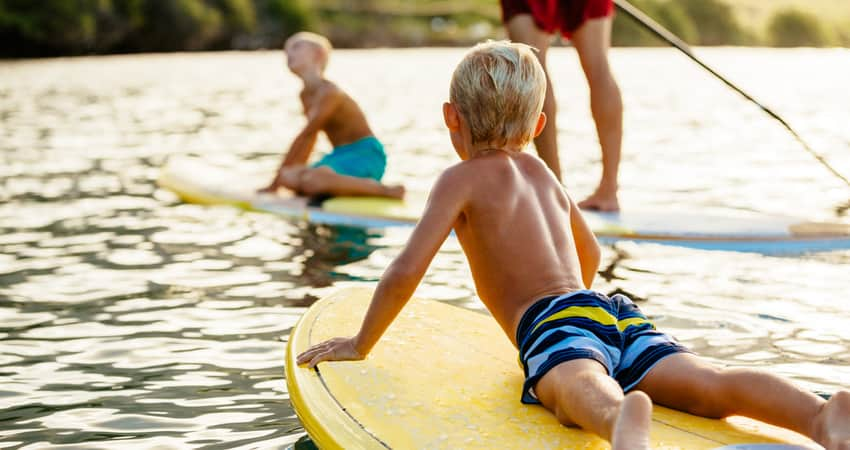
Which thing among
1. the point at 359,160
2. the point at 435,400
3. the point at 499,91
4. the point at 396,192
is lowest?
the point at 396,192

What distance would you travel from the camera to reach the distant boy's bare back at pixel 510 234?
2.82 metres

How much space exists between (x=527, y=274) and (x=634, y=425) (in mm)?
708

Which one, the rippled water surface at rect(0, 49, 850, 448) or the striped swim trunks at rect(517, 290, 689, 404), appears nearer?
the striped swim trunks at rect(517, 290, 689, 404)

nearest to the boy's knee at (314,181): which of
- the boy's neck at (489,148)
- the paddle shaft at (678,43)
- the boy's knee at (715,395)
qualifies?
the paddle shaft at (678,43)

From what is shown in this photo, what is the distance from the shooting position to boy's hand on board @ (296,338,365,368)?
301 cm

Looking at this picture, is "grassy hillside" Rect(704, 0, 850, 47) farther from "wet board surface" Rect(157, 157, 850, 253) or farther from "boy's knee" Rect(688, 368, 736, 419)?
"boy's knee" Rect(688, 368, 736, 419)

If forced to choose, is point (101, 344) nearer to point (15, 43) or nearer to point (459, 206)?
point (459, 206)

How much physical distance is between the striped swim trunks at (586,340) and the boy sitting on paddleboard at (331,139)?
399cm

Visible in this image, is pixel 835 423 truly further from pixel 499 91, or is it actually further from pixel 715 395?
pixel 499 91

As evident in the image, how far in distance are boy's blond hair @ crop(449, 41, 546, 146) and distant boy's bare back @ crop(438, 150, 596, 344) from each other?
7cm

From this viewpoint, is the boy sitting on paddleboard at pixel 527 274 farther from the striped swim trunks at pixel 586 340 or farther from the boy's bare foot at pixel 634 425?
the boy's bare foot at pixel 634 425

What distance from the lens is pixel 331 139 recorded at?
23.4 ft

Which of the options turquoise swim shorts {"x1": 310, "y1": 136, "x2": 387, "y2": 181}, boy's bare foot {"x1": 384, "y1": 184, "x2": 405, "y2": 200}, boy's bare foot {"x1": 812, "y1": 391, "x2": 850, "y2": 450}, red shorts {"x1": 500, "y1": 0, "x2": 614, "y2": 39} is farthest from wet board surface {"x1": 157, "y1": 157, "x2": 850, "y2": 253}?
boy's bare foot {"x1": 812, "y1": 391, "x2": 850, "y2": 450}

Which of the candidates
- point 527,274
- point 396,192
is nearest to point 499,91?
point 527,274
